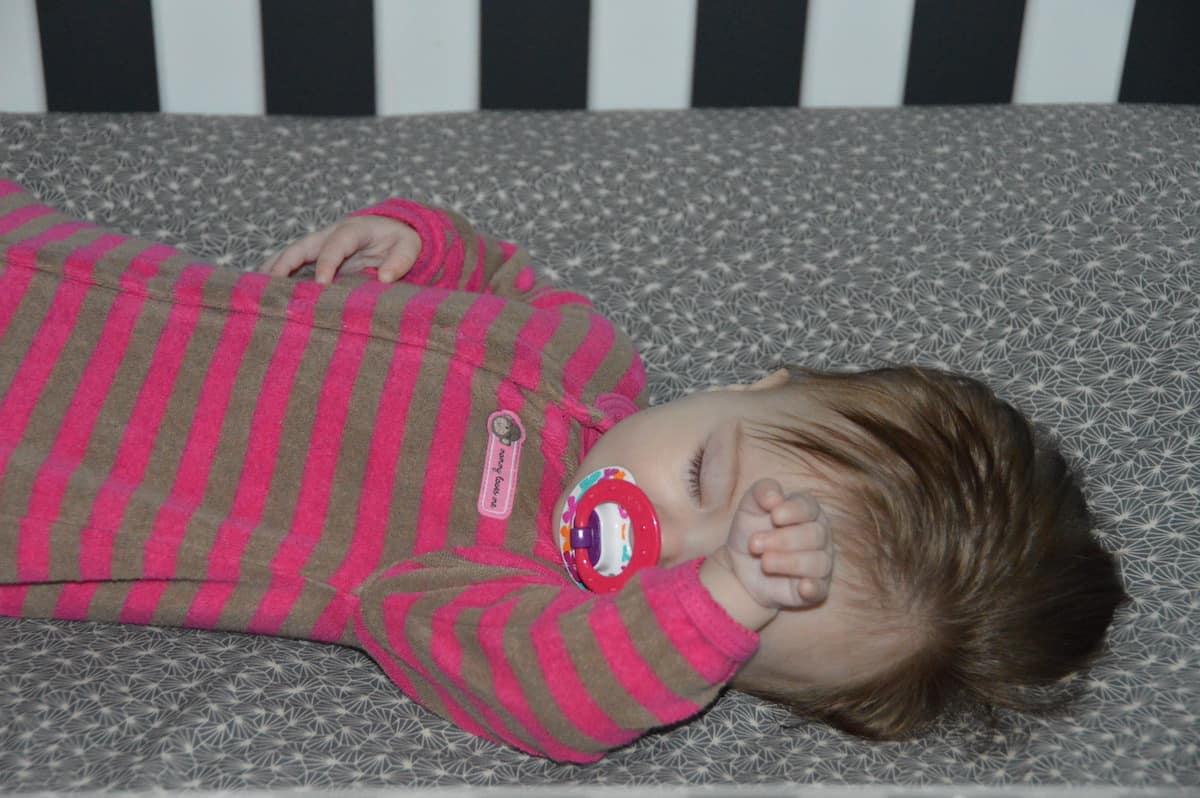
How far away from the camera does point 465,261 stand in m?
1.21

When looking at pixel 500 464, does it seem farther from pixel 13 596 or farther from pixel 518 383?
pixel 13 596

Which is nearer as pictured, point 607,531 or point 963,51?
point 607,531

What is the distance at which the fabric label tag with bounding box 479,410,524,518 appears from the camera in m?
1.01

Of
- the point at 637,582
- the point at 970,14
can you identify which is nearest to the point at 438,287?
the point at 637,582

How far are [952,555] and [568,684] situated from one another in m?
0.28

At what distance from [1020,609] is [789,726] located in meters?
0.19

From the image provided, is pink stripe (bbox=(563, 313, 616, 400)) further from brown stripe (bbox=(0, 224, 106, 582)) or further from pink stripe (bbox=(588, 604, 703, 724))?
brown stripe (bbox=(0, 224, 106, 582))

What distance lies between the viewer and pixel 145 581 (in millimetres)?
961

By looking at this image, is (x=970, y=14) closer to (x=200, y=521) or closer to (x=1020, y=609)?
(x=1020, y=609)

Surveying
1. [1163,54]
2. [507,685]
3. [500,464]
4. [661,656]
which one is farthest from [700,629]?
[1163,54]

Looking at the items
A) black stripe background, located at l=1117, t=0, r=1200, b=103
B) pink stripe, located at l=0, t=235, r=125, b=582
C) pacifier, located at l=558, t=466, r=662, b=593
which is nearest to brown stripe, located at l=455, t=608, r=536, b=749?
pacifier, located at l=558, t=466, r=662, b=593

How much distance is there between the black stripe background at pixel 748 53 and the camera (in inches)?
65.6

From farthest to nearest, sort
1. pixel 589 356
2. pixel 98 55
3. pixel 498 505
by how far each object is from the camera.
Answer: pixel 98 55, pixel 589 356, pixel 498 505

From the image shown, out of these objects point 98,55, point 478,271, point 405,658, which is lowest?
point 405,658
